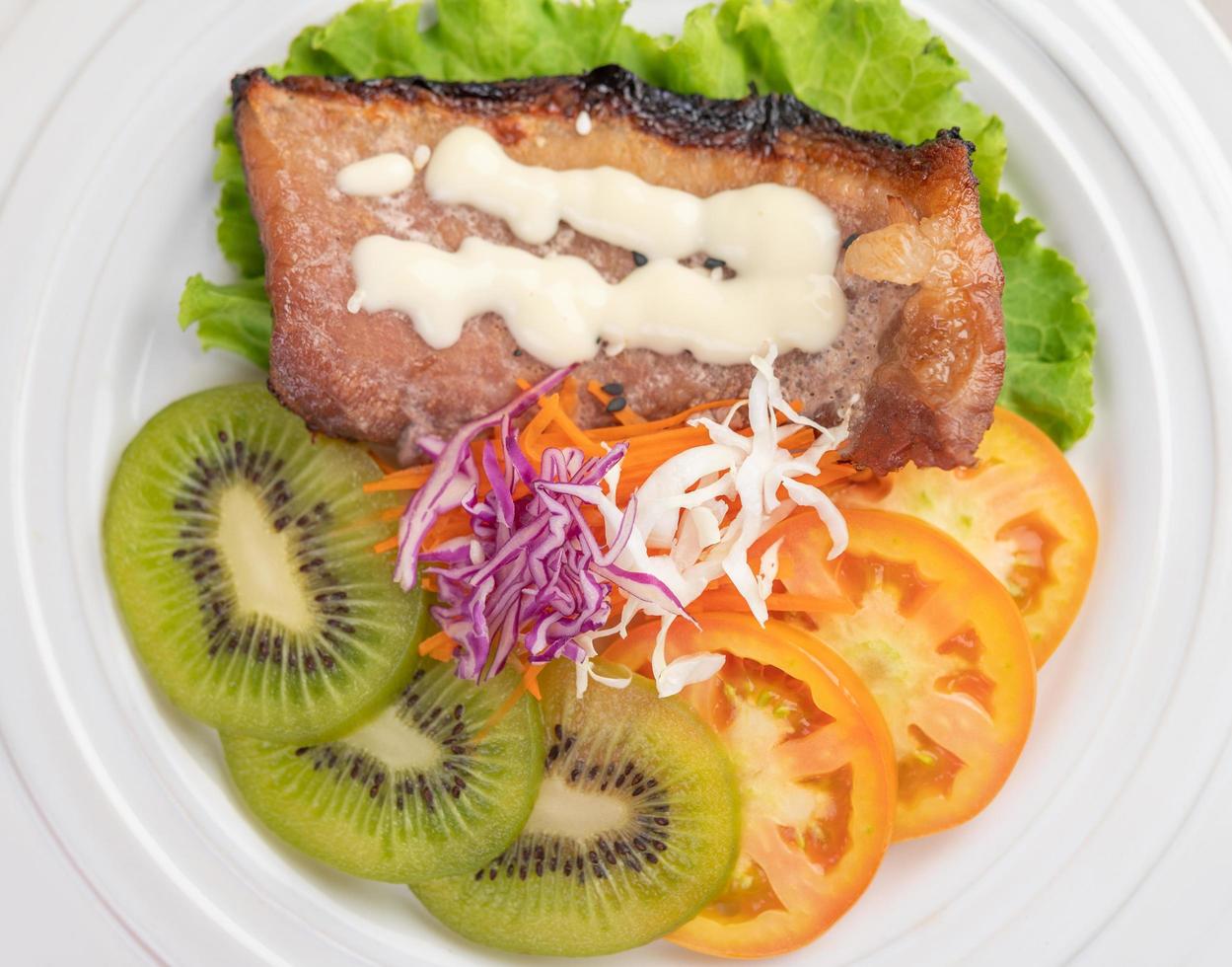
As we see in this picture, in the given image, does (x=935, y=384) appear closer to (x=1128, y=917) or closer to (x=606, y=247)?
(x=606, y=247)

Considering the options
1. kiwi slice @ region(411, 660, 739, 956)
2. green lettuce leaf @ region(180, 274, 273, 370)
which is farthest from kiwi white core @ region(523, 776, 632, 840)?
green lettuce leaf @ region(180, 274, 273, 370)

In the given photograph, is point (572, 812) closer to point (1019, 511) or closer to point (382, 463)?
point (382, 463)

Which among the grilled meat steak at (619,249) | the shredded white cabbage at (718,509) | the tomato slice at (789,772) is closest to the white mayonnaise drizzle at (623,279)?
the grilled meat steak at (619,249)

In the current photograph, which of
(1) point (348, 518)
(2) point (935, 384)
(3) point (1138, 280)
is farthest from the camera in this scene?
(3) point (1138, 280)

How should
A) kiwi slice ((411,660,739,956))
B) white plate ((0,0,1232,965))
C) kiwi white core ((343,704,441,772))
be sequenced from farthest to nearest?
white plate ((0,0,1232,965))
kiwi white core ((343,704,441,772))
kiwi slice ((411,660,739,956))

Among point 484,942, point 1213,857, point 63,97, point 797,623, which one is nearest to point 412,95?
point 63,97

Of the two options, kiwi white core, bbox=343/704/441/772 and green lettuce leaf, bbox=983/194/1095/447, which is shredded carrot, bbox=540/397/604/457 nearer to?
kiwi white core, bbox=343/704/441/772
